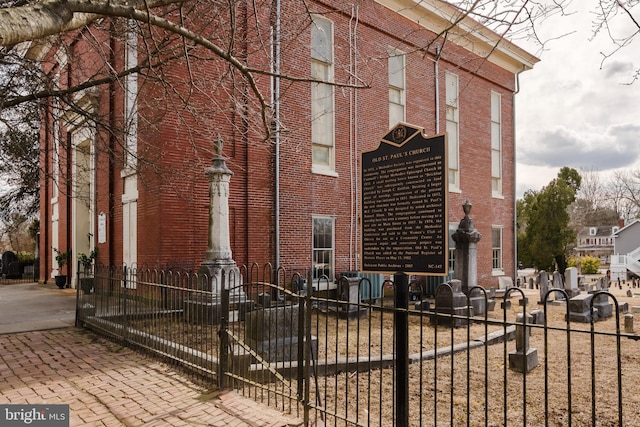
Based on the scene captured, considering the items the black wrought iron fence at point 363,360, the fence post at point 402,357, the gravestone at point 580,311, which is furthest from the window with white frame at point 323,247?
the fence post at point 402,357


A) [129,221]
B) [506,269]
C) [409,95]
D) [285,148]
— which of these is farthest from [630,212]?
[129,221]

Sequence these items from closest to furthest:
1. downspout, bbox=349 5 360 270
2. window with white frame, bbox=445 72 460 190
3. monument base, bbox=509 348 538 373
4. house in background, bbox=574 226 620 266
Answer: monument base, bbox=509 348 538 373, downspout, bbox=349 5 360 270, window with white frame, bbox=445 72 460 190, house in background, bbox=574 226 620 266

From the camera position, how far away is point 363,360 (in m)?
6.27

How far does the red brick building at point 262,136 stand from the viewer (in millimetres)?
10109

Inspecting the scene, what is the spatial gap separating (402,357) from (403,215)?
134cm

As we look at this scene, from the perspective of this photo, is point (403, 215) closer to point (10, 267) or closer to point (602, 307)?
point (602, 307)

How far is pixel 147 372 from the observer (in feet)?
20.5

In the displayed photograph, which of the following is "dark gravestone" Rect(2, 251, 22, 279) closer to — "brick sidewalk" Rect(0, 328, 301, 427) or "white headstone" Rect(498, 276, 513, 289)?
"brick sidewalk" Rect(0, 328, 301, 427)

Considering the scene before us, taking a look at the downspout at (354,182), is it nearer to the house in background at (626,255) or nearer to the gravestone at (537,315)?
the gravestone at (537,315)

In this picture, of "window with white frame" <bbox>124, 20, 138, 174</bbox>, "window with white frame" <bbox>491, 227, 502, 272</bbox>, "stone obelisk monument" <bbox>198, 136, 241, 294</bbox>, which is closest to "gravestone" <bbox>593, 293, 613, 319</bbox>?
"stone obelisk monument" <bbox>198, 136, 241, 294</bbox>

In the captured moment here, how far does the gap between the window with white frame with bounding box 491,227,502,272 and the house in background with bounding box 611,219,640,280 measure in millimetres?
14280

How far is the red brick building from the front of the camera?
33.2 feet

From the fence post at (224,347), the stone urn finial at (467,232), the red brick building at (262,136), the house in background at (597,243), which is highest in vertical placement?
the red brick building at (262,136)

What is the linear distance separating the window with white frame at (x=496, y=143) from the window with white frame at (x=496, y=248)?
178cm
